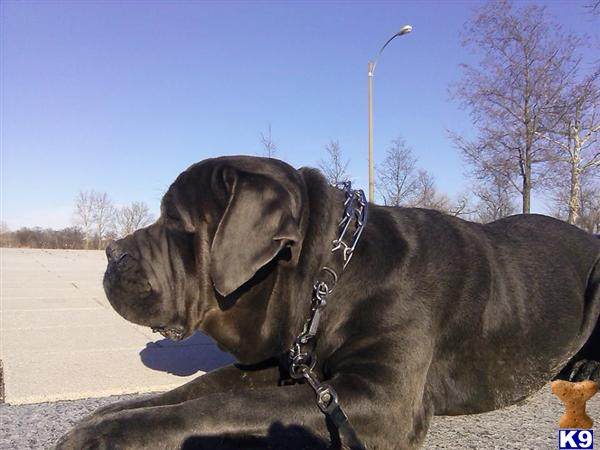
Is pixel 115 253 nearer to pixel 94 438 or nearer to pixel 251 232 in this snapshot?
pixel 251 232

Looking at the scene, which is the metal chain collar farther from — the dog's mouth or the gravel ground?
the gravel ground

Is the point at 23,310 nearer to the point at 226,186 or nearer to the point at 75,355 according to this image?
the point at 75,355

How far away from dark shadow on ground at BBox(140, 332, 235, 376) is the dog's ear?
2000 millimetres

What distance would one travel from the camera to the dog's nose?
8.85ft

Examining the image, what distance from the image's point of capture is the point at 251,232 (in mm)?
2416

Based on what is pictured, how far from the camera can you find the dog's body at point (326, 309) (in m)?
2.17

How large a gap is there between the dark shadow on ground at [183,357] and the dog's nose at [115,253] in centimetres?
166

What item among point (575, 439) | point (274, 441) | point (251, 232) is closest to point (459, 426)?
point (575, 439)

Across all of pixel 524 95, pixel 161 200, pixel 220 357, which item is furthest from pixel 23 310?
pixel 524 95

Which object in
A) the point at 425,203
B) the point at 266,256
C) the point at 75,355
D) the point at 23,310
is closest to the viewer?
the point at 266,256

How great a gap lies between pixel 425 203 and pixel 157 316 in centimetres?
2029

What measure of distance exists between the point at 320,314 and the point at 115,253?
109 cm

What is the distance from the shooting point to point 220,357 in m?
4.69

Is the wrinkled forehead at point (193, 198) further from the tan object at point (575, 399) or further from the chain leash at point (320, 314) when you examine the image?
the tan object at point (575, 399)
